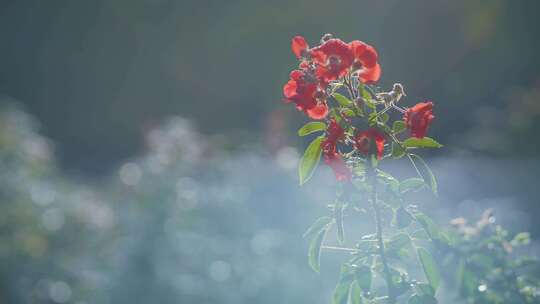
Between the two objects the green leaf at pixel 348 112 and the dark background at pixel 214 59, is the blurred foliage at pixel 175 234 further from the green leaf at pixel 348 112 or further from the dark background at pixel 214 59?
the dark background at pixel 214 59

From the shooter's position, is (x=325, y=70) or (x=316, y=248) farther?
(x=316, y=248)

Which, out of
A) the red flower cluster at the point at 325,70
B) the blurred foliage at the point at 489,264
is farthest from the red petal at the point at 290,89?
the blurred foliage at the point at 489,264

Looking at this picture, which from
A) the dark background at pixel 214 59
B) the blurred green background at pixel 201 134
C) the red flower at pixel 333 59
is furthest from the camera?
the dark background at pixel 214 59

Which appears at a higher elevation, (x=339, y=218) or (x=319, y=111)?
(x=319, y=111)

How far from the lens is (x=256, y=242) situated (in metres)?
2.94

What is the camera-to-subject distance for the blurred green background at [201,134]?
287cm

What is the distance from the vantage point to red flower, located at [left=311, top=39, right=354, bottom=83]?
113cm

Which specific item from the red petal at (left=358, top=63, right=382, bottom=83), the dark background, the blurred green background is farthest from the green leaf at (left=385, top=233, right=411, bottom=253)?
the dark background

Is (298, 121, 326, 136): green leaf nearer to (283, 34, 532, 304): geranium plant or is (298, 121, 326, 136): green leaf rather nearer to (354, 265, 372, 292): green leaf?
(283, 34, 532, 304): geranium plant

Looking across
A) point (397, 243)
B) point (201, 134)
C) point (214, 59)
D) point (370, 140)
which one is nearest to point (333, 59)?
point (370, 140)

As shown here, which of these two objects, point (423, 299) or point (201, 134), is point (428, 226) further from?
point (201, 134)

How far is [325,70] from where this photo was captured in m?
1.14

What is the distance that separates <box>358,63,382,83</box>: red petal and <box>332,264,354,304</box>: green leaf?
356mm

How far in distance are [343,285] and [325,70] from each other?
1.36 ft
